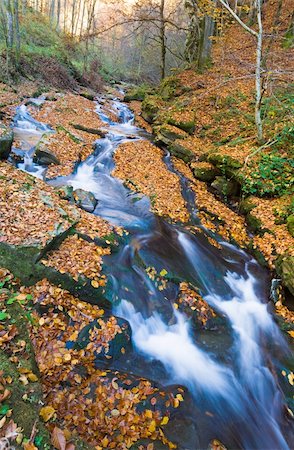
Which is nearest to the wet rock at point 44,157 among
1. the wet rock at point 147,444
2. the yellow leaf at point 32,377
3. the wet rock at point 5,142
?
the wet rock at point 5,142

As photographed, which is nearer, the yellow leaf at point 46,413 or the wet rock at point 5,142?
the yellow leaf at point 46,413

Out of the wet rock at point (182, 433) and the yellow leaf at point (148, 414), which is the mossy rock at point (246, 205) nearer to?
the wet rock at point (182, 433)

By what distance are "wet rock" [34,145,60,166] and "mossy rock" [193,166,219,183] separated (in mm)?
5085

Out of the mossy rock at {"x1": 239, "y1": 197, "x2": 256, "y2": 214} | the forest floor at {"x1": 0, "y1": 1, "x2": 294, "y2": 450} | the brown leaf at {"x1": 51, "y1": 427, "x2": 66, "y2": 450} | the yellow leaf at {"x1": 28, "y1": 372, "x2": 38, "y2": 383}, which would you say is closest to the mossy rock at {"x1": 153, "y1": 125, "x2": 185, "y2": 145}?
the forest floor at {"x1": 0, "y1": 1, "x2": 294, "y2": 450}

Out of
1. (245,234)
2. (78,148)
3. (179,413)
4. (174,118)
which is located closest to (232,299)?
(245,234)

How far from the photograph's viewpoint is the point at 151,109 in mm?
16656

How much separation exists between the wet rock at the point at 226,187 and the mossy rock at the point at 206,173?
40 centimetres

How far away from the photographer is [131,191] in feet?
30.8

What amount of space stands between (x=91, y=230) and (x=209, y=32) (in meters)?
15.4

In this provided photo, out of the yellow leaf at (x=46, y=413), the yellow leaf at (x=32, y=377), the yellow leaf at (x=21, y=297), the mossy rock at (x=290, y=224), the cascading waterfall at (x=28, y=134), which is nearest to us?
the yellow leaf at (x=46, y=413)

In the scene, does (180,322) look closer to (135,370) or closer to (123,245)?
(135,370)

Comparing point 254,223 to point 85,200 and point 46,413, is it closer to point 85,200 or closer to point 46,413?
point 85,200

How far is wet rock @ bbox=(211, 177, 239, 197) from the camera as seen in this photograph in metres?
9.94

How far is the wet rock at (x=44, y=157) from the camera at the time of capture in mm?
9562
